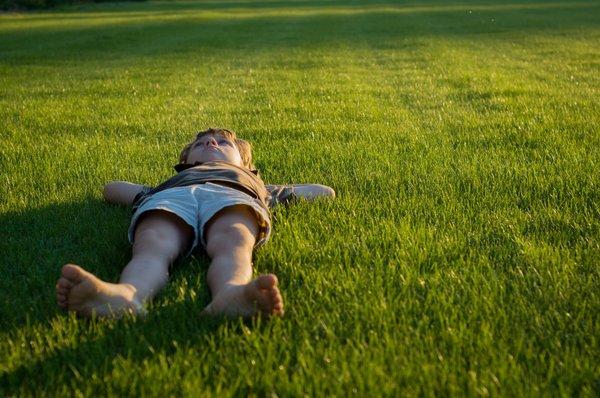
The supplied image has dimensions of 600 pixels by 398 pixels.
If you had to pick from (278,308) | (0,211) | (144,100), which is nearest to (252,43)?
(144,100)

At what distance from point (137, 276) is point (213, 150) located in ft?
4.50

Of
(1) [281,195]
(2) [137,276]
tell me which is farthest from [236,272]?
(1) [281,195]

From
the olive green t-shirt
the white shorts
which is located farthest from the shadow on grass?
the white shorts

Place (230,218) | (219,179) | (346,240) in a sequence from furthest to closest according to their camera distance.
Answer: (219,179) → (346,240) → (230,218)

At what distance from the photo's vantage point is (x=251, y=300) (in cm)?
248

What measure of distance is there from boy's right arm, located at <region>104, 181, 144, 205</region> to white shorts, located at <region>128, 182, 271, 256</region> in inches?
28.5

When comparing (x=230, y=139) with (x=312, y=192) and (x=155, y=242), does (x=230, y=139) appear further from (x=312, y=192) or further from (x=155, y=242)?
(x=155, y=242)

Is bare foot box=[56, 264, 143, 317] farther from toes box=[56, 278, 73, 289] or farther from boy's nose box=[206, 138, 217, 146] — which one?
boy's nose box=[206, 138, 217, 146]

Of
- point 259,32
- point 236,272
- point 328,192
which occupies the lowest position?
point 259,32

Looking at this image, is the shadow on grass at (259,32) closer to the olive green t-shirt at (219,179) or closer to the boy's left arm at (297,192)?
the boy's left arm at (297,192)

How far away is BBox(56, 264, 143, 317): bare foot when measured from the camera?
2479 mm

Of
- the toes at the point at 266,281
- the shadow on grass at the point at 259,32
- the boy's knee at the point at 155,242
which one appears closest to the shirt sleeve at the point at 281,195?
the boy's knee at the point at 155,242

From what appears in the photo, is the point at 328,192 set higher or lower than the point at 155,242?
lower

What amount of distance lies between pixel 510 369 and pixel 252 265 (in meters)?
1.29
